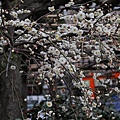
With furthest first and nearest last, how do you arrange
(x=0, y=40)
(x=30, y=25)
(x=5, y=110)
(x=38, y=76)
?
(x=5, y=110), (x=38, y=76), (x=0, y=40), (x=30, y=25)

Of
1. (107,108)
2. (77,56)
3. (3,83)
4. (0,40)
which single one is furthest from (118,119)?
(0,40)

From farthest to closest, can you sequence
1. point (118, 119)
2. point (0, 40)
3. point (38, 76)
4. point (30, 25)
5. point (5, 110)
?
point (118, 119)
point (5, 110)
point (38, 76)
point (0, 40)
point (30, 25)

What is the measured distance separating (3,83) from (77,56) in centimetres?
101

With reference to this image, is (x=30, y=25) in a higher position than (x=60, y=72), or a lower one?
higher

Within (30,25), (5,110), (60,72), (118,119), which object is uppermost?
(30,25)

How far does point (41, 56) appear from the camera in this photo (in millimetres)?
3254

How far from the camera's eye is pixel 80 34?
9.46ft

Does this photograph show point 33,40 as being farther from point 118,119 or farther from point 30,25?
point 118,119

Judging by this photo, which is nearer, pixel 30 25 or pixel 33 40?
pixel 30 25

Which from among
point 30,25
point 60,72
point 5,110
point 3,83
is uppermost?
point 30,25

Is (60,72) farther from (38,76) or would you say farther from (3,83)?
(3,83)

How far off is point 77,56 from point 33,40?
1.69 feet

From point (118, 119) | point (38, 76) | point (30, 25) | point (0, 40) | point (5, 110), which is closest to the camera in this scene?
point (30, 25)

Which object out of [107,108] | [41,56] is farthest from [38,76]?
[107,108]
